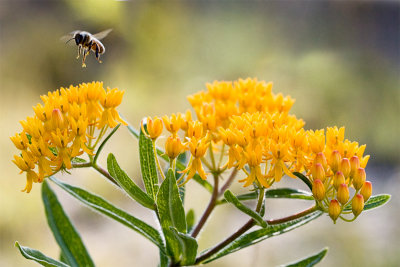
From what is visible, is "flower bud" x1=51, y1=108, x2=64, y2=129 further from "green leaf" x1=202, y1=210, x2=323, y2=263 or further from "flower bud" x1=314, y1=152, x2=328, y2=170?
"flower bud" x1=314, y1=152, x2=328, y2=170

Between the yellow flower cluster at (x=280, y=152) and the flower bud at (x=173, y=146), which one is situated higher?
the flower bud at (x=173, y=146)

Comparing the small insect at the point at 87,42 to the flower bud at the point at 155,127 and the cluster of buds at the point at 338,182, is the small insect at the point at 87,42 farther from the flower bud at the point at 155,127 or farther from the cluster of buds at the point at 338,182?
the cluster of buds at the point at 338,182

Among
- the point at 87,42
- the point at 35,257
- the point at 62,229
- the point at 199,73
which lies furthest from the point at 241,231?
the point at 199,73

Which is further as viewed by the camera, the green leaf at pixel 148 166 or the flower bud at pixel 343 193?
the green leaf at pixel 148 166

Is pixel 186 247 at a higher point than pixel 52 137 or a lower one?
lower

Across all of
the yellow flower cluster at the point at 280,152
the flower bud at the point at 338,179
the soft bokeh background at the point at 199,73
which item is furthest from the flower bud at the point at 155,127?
the soft bokeh background at the point at 199,73

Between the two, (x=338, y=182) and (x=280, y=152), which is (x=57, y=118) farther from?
(x=338, y=182)

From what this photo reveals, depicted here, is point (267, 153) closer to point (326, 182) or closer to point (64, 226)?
point (326, 182)
